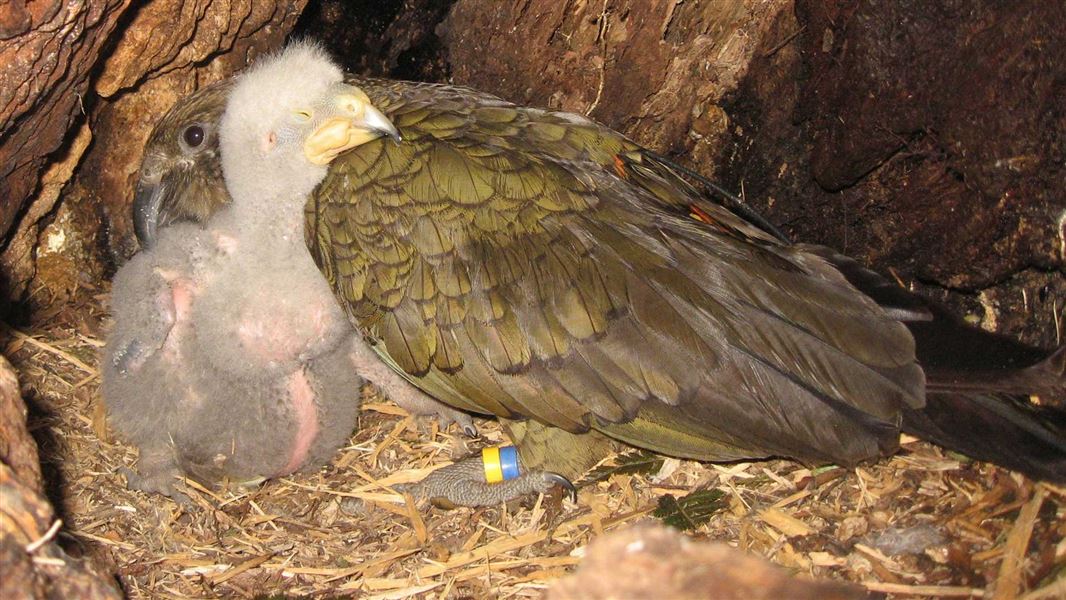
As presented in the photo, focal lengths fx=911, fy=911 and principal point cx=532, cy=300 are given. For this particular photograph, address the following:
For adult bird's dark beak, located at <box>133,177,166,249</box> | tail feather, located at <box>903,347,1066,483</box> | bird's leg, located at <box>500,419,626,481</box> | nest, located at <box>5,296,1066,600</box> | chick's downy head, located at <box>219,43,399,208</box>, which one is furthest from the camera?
adult bird's dark beak, located at <box>133,177,166,249</box>

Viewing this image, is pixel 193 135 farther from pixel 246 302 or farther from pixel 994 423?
pixel 994 423

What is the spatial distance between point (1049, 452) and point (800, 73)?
1842mm

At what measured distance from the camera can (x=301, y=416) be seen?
10.3ft

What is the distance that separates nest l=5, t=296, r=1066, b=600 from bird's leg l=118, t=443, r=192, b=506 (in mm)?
40

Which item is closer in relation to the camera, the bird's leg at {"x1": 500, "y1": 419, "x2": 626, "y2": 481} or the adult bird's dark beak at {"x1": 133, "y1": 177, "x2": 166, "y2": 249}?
the bird's leg at {"x1": 500, "y1": 419, "x2": 626, "y2": 481}

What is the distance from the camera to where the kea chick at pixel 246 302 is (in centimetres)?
296

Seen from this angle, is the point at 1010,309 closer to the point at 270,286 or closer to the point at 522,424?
the point at 522,424

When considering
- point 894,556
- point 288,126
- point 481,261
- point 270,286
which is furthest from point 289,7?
point 894,556

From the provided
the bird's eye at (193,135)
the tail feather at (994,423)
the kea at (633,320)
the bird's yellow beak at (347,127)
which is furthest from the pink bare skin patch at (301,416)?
the tail feather at (994,423)

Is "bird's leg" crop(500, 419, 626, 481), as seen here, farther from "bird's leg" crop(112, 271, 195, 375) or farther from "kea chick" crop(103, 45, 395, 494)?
"bird's leg" crop(112, 271, 195, 375)

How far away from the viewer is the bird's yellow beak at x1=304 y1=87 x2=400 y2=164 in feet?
9.64

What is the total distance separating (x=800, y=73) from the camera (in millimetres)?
3791

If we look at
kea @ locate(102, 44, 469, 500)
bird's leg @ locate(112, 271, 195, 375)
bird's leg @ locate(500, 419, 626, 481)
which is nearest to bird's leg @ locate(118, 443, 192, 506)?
kea @ locate(102, 44, 469, 500)

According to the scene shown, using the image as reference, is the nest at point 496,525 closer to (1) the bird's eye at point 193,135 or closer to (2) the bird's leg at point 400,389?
(2) the bird's leg at point 400,389
